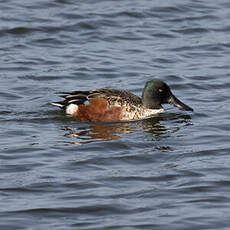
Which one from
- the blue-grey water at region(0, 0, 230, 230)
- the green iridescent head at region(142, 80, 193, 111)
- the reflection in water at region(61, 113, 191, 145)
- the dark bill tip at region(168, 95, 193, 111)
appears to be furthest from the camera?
the green iridescent head at region(142, 80, 193, 111)

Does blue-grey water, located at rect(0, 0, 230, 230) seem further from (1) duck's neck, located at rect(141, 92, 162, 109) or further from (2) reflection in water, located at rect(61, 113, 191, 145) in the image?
(1) duck's neck, located at rect(141, 92, 162, 109)

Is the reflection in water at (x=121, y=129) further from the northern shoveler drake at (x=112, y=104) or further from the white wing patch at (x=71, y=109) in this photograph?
the white wing patch at (x=71, y=109)

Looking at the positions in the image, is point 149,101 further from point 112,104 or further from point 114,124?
point 114,124

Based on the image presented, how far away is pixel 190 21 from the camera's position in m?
17.7

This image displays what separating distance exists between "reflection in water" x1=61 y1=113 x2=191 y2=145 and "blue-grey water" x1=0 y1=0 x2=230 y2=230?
0.06 ft

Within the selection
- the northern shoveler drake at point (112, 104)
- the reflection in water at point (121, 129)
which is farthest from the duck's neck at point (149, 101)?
the reflection in water at point (121, 129)

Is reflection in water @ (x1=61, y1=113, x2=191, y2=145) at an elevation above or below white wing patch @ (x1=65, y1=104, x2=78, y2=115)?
below

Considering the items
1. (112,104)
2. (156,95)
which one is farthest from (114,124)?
(156,95)

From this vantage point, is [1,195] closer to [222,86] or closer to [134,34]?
[222,86]

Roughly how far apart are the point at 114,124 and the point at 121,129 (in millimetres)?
358

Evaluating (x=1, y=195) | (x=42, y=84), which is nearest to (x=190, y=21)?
(x=42, y=84)

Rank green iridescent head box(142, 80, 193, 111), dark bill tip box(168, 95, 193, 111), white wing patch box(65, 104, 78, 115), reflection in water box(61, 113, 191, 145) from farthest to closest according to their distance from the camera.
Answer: green iridescent head box(142, 80, 193, 111) < dark bill tip box(168, 95, 193, 111) < white wing patch box(65, 104, 78, 115) < reflection in water box(61, 113, 191, 145)

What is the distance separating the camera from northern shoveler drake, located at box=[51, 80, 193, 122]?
436 inches

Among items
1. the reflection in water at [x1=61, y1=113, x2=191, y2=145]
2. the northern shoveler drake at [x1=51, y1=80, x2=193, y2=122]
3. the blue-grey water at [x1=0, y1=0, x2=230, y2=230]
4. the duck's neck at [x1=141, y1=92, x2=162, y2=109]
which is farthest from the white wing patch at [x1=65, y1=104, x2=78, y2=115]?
the duck's neck at [x1=141, y1=92, x2=162, y2=109]
